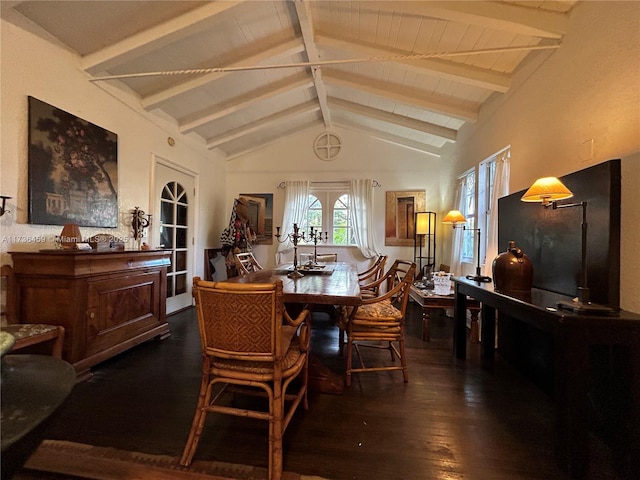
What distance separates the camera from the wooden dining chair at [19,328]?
1879mm

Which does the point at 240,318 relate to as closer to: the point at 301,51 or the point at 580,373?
the point at 580,373

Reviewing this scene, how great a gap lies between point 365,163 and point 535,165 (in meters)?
3.38

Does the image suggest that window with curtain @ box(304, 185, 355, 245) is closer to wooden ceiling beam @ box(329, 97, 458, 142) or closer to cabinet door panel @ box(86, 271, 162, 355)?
wooden ceiling beam @ box(329, 97, 458, 142)

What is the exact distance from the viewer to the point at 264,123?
490cm

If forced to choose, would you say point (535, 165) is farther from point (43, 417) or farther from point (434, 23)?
point (43, 417)

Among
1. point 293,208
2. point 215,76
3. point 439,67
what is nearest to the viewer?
point 439,67

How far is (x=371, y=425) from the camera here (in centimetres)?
173

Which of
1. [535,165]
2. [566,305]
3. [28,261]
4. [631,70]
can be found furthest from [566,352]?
[28,261]

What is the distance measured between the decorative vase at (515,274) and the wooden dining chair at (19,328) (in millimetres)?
3193

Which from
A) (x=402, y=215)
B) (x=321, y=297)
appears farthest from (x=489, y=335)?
(x=402, y=215)

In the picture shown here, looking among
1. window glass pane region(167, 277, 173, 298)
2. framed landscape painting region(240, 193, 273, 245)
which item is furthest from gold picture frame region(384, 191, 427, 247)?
window glass pane region(167, 277, 173, 298)

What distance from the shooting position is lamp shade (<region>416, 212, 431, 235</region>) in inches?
209

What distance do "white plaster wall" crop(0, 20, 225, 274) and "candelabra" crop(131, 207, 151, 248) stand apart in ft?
0.21

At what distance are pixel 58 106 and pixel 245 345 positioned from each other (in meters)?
2.76
